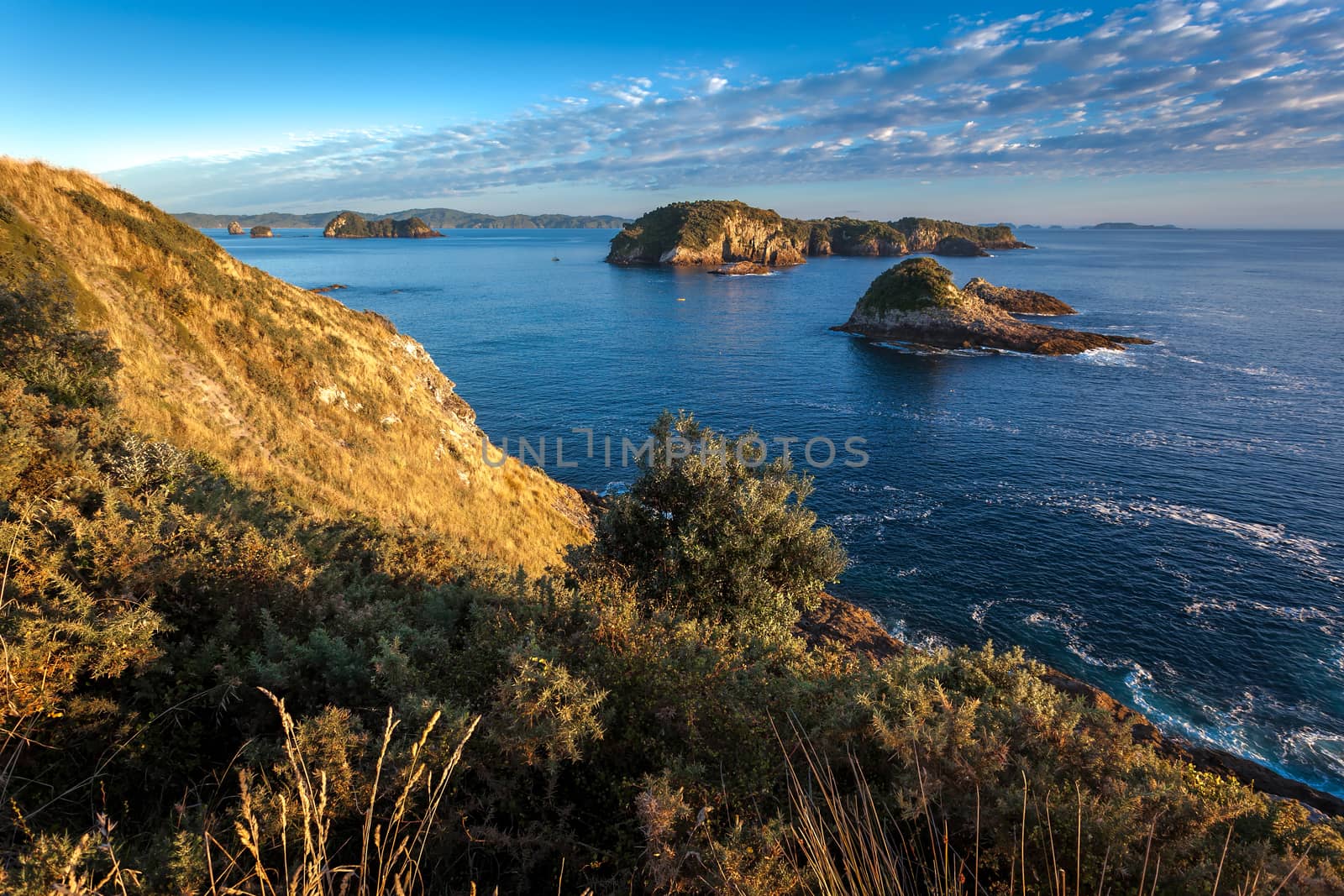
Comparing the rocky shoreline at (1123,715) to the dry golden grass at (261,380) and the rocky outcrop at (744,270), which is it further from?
the rocky outcrop at (744,270)

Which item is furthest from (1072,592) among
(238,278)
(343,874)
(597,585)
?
(238,278)

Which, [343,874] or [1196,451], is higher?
[343,874]

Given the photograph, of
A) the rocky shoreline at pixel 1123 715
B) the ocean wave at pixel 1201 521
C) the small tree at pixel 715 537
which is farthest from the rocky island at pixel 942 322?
the small tree at pixel 715 537

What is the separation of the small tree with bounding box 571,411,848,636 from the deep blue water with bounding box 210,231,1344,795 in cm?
1794

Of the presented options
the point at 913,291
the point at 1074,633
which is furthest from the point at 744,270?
the point at 1074,633

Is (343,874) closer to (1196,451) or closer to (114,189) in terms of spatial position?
(114,189)

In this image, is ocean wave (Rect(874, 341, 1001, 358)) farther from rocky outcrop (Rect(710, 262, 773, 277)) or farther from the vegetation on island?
rocky outcrop (Rect(710, 262, 773, 277))

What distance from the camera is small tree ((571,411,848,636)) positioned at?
1550cm

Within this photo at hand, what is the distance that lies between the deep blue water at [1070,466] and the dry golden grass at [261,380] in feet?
52.6

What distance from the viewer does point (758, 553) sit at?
15.8 meters

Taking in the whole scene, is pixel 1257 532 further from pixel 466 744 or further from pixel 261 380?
pixel 261 380

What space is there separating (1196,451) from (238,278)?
68236 millimetres

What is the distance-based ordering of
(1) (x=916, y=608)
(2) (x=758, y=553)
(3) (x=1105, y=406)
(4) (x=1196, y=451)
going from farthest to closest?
1. (3) (x=1105, y=406)
2. (4) (x=1196, y=451)
3. (1) (x=916, y=608)
4. (2) (x=758, y=553)

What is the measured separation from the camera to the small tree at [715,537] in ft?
50.9
